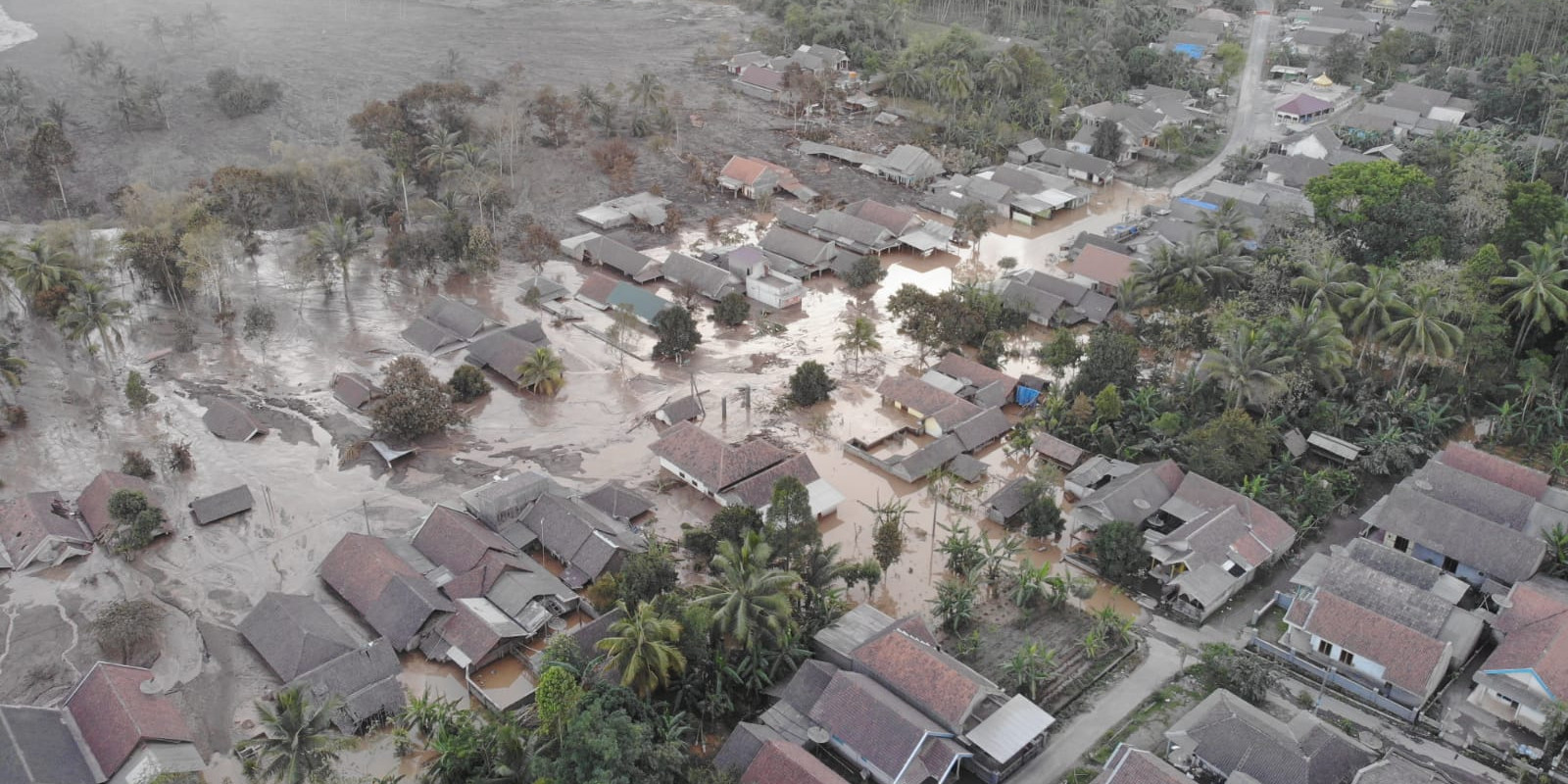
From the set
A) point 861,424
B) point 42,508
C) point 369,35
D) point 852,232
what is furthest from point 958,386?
point 369,35

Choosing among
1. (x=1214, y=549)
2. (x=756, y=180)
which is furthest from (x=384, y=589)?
(x=756, y=180)

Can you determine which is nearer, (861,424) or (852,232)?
(861,424)

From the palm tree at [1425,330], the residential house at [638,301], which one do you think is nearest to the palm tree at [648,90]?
the residential house at [638,301]

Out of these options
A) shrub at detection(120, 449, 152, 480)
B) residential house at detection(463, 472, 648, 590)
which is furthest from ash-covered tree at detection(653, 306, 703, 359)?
shrub at detection(120, 449, 152, 480)

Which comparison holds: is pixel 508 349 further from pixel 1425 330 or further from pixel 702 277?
pixel 1425 330

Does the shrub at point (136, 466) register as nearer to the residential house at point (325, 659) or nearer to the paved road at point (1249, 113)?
the residential house at point (325, 659)

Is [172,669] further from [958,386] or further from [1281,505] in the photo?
[1281,505]

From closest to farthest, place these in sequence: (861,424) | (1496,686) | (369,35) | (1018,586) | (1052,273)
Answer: (1496,686), (1018,586), (861,424), (1052,273), (369,35)

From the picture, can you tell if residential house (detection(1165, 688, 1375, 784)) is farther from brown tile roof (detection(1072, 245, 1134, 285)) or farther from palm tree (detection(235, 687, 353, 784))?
brown tile roof (detection(1072, 245, 1134, 285))
